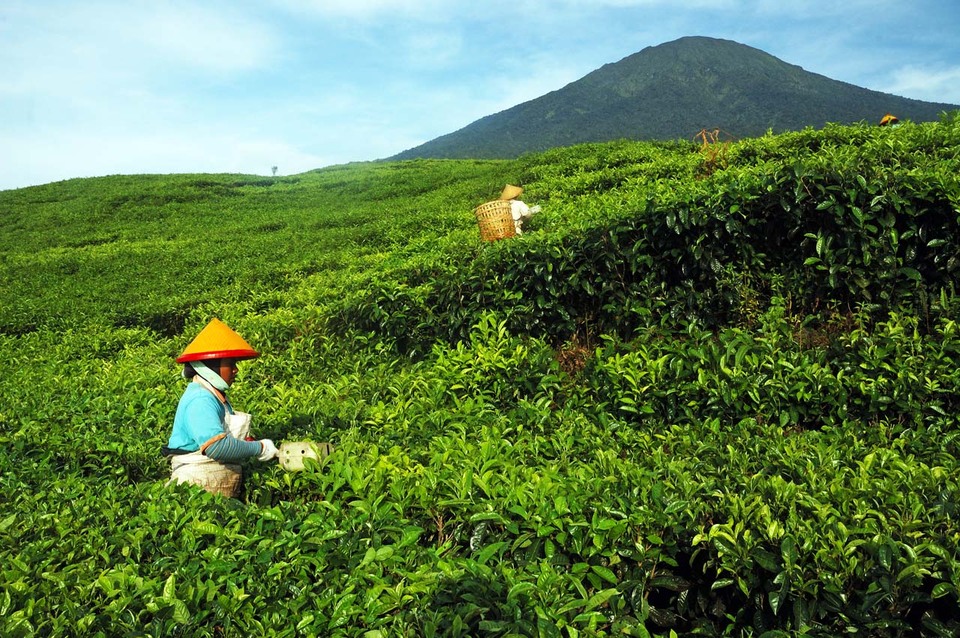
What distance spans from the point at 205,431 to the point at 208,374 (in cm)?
40

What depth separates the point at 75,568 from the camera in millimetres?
2773

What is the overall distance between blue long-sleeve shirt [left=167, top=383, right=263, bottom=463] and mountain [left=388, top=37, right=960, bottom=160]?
298 feet

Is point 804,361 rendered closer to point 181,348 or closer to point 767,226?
point 767,226

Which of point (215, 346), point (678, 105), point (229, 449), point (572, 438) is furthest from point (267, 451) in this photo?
point (678, 105)

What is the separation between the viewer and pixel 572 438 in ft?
13.3

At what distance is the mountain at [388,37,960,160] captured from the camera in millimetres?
104875

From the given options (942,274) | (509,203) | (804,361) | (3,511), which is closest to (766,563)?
(804,361)

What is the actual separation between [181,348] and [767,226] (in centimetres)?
763

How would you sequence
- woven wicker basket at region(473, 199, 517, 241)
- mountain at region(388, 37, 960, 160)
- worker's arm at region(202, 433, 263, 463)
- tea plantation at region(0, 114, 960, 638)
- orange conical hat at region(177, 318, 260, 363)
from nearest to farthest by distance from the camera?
tea plantation at region(0, 114, 960, 638) → worker's arm at region(202, 433, 263, 463) → orange conical hat at region(177, 318, 260, 363) → woven wicker basket at region(473, 199, 517, 241) → mountain at region(388, 37, 960, 160)

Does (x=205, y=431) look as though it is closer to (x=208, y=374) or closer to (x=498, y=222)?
(x=208, y=374)

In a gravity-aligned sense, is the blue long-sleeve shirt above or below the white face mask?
below

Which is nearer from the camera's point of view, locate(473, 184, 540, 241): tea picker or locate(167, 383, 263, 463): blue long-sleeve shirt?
locate(167, 383, 263, 463): blue long-sleeve shirt

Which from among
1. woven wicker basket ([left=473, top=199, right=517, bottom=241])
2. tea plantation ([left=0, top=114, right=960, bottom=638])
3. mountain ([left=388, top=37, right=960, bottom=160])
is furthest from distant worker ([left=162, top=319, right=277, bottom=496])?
mountain ([left=388, top=37, right=960, bottom=160])

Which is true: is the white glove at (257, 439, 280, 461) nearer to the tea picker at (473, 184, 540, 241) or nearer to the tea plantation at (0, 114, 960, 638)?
the tea plantation at (0, 114, 960, 638)
